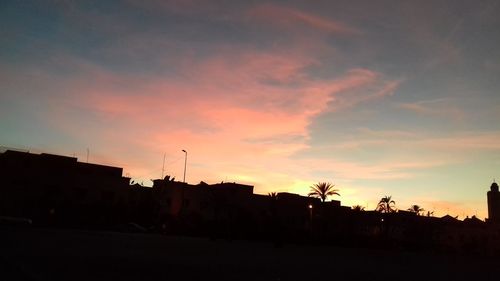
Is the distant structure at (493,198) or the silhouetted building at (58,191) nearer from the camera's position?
the silhouetted building at (58,191)

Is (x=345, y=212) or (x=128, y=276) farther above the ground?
(x=345, y=212)

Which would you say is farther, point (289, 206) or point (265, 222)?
A: point (289, 206)

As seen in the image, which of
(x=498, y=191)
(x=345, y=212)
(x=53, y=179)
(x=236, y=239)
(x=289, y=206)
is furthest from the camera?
(x=498, y=191)

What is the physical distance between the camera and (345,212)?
76.8m

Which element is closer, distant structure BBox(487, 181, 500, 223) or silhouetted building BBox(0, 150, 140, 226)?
silhouetted building BBox(0, 150, 140, 226)

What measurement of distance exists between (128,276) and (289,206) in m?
71.4

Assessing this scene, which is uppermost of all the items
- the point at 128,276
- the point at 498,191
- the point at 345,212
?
the point at 498,191

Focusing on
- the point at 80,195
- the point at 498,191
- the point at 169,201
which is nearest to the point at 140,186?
the point at 169,201

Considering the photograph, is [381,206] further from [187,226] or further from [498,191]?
[498,191]

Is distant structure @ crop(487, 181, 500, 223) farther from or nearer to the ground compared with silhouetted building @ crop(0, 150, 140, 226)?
farther from the ground

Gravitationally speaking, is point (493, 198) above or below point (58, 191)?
above

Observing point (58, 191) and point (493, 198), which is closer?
point (58, 191)

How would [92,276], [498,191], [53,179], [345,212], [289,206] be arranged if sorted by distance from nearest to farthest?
[92,276], [53,179], [345,212], [289,206], [498,191]

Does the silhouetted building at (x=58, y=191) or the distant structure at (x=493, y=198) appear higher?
the distant structure at (x=493, y=198)
